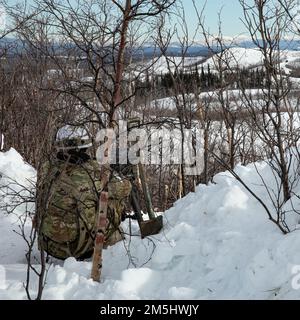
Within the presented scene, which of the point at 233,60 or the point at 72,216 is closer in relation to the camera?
the point at 72,216

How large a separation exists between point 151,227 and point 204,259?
4.31 feet

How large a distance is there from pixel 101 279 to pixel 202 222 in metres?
1.49

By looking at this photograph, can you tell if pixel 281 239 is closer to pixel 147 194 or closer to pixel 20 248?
pixel 147 194

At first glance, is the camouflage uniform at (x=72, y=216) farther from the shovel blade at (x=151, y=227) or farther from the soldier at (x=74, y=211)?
the shovel blade at (x=151, y=227)

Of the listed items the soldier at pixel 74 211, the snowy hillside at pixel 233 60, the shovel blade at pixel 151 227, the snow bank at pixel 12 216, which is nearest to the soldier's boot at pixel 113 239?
the soldier at pixel 74 211

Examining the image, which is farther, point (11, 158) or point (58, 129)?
point (11, 158)

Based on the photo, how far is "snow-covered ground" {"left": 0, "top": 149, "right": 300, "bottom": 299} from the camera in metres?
4.11

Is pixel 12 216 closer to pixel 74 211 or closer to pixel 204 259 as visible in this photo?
pixel 74 211

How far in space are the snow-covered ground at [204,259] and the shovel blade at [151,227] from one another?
10cm

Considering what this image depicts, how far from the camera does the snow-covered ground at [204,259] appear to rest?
4.11m

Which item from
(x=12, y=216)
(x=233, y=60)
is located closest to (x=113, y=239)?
(x=12, y=216)

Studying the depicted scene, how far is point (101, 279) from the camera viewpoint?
514 centimetres

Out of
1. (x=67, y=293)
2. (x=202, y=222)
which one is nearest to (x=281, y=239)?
A: (x=202, y=222)

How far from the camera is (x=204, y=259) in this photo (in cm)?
492
